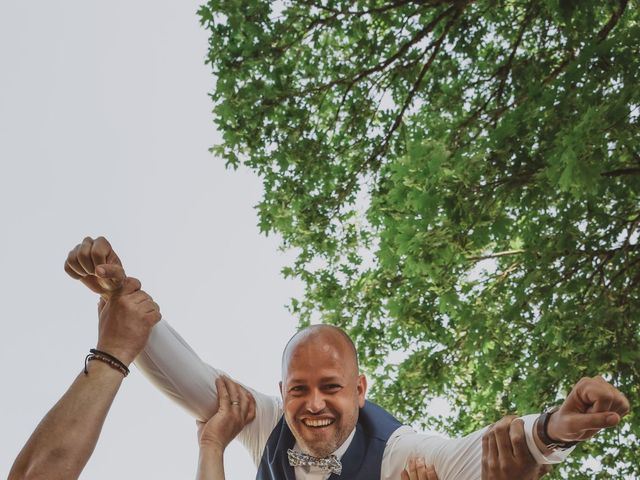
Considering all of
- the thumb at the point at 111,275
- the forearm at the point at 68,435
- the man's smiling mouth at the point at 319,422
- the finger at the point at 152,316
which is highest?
the thumb at the point at 111,275

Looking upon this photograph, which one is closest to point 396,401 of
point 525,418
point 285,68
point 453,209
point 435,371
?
point 435,371

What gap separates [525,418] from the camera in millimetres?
2225

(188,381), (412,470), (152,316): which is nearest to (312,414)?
(412,470)

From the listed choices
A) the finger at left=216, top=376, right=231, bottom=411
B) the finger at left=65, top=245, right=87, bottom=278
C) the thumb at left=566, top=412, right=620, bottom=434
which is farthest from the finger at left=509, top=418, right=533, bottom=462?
the finger at left=65, top=245, right=87, bottom=278

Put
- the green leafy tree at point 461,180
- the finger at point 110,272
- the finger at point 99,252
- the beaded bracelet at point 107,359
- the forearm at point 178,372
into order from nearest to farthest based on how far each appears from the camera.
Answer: the beaded bracelet at point 107,359 < the finger at point 110,272 < the finger at point 99,252 < the forearm at point 178,372 < the green leafy tree at point 461,180

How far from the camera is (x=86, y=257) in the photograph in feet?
8.41

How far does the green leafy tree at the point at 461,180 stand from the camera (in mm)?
5992

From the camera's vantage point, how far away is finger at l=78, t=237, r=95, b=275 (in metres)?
2.56

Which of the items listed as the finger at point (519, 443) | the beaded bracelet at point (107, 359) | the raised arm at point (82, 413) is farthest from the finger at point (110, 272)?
the finger at point (519, 443)

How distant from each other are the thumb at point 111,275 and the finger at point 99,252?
0.06 meters

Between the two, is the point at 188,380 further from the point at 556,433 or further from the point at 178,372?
the point at 556,433

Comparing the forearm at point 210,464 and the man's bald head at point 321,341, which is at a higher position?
the man's bald head at point 321,341

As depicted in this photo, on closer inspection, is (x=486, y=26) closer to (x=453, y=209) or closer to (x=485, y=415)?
(x=453, y=209)

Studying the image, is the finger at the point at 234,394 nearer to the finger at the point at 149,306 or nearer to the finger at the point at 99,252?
the finger at the point at 149,306
